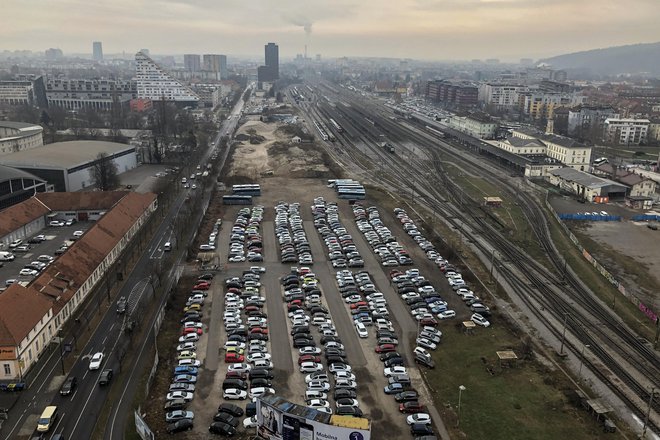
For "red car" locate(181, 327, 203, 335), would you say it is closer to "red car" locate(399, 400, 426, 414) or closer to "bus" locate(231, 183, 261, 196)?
"red car" locate(399, 400, 426, 414)

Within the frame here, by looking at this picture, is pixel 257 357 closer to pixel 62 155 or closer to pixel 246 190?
pixel 246 190

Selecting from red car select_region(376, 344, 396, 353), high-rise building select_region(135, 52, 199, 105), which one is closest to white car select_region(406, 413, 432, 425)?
red car select_region(376, 344, 396, 353)

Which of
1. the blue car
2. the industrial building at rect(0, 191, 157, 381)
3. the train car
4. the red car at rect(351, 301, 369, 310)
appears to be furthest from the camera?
the train car

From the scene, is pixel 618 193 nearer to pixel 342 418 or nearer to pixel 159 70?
pixel 342 418

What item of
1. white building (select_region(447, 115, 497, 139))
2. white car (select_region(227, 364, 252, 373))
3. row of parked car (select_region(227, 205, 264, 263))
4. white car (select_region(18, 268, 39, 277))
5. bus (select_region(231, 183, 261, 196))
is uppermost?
white building (select_region(447, 115, 497, 139))

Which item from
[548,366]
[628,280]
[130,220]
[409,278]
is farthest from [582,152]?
[130,220]

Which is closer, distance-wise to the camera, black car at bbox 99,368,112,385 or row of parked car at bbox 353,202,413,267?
black car at bbox 99,368,112,385

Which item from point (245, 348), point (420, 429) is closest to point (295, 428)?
point (420, 429)

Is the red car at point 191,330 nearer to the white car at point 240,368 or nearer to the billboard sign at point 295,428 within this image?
Answer: the white car at point 240,368
